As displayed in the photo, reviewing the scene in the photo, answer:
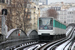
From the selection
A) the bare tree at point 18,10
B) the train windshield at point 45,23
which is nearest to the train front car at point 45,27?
the train windshield at point 45,23

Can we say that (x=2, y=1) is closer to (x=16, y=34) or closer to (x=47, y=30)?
(x=47, y=30)

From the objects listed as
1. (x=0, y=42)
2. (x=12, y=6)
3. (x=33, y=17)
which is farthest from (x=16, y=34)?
(x=33, y=17)

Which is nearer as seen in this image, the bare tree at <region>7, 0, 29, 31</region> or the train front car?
the train front car

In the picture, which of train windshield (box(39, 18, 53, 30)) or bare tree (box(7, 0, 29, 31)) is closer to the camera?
train windshield (box(39, 18, 53, 30))

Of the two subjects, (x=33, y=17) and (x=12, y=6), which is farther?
(x=33, y=17)

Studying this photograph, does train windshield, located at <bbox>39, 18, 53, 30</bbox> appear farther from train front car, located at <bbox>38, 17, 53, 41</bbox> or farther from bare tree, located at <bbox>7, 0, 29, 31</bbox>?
bare tree, located at <bbox>7, 0, 29, 31</bbox>

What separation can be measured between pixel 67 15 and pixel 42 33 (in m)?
164

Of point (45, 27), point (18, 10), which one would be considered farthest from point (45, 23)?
point (18, 10)

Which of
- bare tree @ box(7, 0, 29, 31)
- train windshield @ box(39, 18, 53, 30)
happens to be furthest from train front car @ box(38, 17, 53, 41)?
bare tree @ box(7, 0, 29, 31)

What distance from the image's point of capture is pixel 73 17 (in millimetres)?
194750

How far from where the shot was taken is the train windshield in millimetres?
34281

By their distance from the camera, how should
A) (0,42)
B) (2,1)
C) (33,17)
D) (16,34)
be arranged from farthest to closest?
(33,17), (2,1), (16,34), (0,42)

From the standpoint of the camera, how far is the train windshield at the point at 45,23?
3428cm

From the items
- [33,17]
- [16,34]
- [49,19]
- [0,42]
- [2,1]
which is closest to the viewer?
[0,42]
